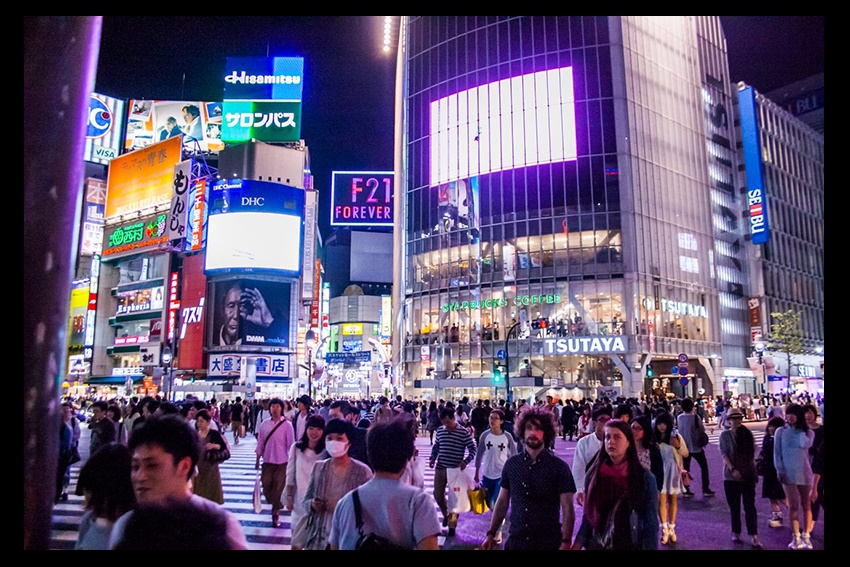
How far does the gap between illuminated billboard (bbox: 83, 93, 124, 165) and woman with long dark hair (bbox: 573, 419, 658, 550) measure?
253ft

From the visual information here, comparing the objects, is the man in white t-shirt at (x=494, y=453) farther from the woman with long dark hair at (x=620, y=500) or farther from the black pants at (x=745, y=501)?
the woman with long dark hair at (x=620, y=500)

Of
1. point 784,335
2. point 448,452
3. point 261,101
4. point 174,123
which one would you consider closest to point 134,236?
point 174,123

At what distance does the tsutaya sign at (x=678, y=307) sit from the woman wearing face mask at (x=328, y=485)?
156ft

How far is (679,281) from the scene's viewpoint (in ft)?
172

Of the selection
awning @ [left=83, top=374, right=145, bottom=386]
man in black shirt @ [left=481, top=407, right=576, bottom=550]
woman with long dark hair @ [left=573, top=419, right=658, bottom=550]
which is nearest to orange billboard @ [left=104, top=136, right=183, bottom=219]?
awning @ [left=83, top=374, right=145, bottom=386]

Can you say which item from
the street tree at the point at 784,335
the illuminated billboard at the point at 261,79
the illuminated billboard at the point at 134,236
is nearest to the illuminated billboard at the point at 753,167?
the street tree at the point at 784,335

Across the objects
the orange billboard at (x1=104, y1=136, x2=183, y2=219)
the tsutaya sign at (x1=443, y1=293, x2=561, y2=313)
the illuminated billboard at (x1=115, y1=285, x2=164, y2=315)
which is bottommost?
the tsutaya sign at (x1=443, y1=293, x2=561, y2=313)

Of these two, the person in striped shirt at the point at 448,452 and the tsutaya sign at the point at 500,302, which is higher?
the tsutaya sign at the point at 500,302

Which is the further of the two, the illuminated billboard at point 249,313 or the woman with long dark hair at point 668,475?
the illuminated billboard at point 249,313

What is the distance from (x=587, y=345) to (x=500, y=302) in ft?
29.1

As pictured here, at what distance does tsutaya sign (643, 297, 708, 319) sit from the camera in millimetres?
49688

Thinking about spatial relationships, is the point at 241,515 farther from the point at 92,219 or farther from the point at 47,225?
the point at 92,219

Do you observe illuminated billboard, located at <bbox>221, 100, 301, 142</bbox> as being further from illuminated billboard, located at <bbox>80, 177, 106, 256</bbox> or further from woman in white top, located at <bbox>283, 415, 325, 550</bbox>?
woman in white top, located at <bbox>283, 415, 325, 550</bbox>

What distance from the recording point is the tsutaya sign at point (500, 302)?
5134cm
